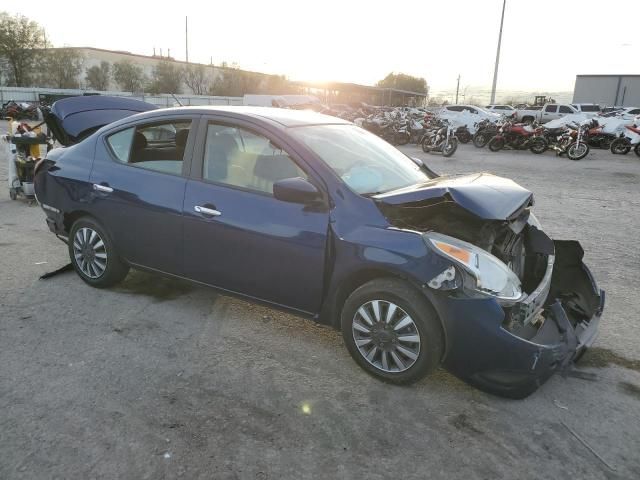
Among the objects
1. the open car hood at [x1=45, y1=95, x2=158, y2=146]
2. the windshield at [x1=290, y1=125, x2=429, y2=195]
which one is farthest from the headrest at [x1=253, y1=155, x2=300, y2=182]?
the open car hood at [x1=45, y1=95, x2=158, y2=146]

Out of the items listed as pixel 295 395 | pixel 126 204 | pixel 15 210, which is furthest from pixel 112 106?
pixel 295 395

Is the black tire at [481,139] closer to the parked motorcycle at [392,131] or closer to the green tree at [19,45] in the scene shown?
the parked motorcycle at [392,131]

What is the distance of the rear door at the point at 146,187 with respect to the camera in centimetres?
367

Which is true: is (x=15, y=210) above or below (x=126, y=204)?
below

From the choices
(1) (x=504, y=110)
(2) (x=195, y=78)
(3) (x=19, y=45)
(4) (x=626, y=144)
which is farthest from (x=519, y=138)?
(2) (x=195, y=78)

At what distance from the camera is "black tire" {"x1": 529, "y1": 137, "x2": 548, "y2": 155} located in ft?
61.5

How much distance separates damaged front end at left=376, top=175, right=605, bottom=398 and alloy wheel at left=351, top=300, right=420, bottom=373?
8.2 inches

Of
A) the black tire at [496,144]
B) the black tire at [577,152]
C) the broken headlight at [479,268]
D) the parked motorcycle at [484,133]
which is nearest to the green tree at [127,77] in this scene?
the parked motorcycle at [484,133]

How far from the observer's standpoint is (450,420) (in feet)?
8.95

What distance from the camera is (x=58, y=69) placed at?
5869cm

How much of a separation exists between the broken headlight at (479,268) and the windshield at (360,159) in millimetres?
639

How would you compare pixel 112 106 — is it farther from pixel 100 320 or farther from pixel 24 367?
pixel 24 367

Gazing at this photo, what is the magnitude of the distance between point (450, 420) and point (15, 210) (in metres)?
7.15

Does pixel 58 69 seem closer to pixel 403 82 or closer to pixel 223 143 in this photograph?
pixel 403 82
